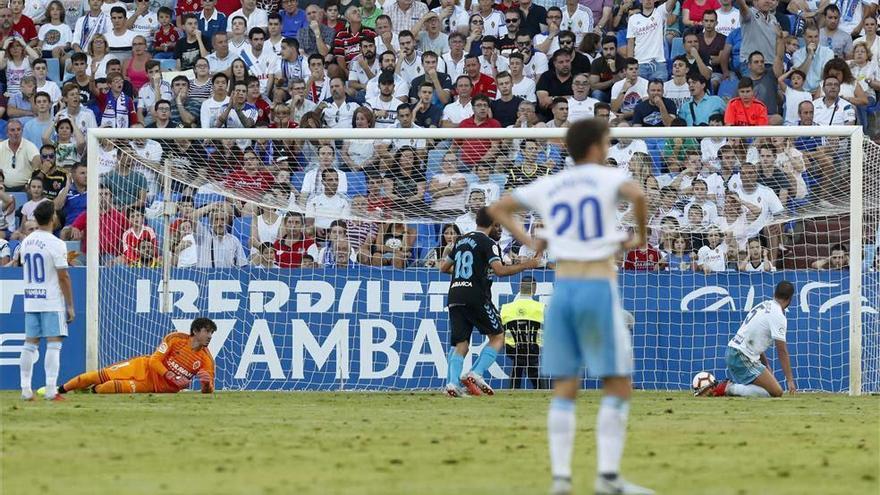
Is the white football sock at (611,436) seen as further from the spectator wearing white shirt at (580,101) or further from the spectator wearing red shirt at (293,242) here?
the spectator wearing white shirt at (580,101)

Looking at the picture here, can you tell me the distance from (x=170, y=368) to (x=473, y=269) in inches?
158

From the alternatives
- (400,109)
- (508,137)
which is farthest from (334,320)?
(400,109)

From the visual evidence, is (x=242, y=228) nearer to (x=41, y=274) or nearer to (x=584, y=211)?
(x=41, y=274)

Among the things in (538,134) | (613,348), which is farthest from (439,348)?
(613,348)

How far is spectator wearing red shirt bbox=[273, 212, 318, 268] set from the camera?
1952cm

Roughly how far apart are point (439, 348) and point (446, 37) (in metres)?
6.71

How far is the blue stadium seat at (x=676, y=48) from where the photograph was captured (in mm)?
22891

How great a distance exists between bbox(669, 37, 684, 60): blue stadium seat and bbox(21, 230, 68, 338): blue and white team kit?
11.2m

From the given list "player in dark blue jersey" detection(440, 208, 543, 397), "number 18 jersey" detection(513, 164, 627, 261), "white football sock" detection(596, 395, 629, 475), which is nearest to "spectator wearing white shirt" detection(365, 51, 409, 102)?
"player in dark blue jersey" detection(440, 208, 543, 397)

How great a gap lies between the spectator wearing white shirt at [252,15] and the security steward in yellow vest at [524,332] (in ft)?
26.4

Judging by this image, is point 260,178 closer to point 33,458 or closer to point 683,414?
point 683,414

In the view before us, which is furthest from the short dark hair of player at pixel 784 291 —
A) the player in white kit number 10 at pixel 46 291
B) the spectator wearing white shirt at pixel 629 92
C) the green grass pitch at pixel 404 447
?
the player in white kit number 10 at pixel 46 291

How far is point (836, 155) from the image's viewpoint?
1895 centimetres

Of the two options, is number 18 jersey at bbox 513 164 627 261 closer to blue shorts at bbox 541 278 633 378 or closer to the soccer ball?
blue shorts at bbox 541 278 633 378
